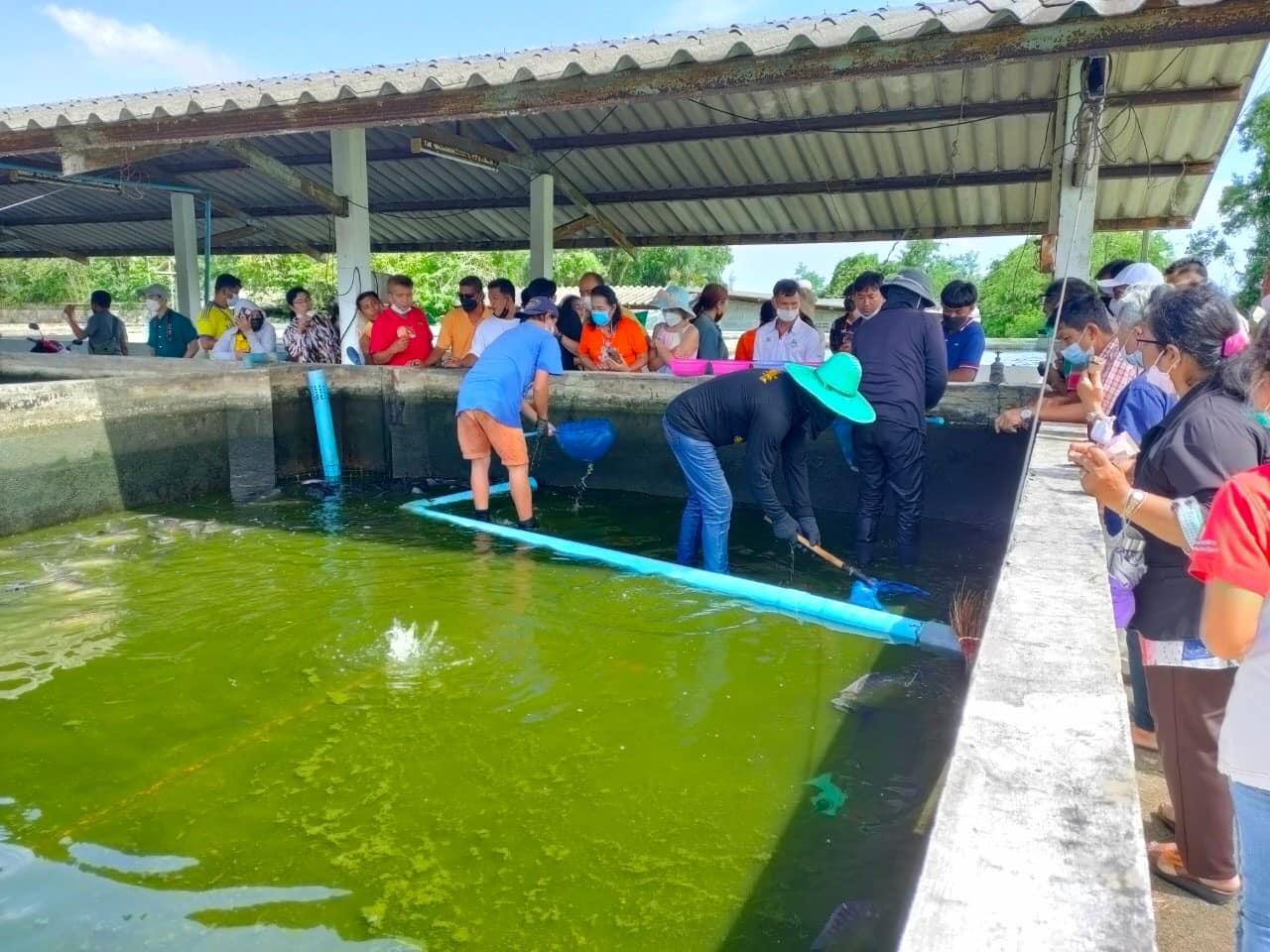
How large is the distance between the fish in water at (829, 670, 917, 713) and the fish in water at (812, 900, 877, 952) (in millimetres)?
1198

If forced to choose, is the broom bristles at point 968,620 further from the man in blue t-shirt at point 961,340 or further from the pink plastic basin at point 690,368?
the pink plastic basin at point 690,368

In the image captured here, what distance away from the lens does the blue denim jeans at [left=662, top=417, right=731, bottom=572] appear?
206 inches

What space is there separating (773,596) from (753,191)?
638 centimetres

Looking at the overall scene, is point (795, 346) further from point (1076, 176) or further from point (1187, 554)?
point (1187, 554)

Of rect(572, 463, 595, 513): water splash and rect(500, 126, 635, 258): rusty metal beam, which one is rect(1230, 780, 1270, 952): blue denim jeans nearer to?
rect(572, 463, 595, 513): water splash

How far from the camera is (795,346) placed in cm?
695

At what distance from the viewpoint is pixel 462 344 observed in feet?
27.0

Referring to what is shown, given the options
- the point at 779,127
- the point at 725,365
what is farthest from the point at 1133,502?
the point at 779,127

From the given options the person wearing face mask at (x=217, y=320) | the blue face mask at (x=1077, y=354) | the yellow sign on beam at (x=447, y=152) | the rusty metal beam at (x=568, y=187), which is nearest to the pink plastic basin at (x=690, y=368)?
the yellow sign on beam at (x=447, y=152)

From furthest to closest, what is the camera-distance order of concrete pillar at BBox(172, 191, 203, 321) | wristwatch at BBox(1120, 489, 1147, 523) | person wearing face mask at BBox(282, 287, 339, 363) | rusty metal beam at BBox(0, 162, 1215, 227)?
concrete pillar at BBox(172, 191, 203, 321) → person wearing face mask at BBox(282, 287, 339, 363) → rusty metal beam at BBox(0, 162, 1215, 227) → wristwatch at BBox(1120, 489, 1147, 523)

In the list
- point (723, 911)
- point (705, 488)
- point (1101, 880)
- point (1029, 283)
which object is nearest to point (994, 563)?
point (705, 488)

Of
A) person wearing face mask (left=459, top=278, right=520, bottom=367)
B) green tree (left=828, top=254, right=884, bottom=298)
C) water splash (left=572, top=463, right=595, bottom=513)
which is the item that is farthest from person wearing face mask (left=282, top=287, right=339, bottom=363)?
green tree (left=828, top=254, right=884, bottom=298)

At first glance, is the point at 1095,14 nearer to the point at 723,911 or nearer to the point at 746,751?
the point at 746,751

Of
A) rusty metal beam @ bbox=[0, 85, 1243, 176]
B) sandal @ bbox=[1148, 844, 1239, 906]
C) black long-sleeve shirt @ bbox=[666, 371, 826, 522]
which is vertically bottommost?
sandal @ bbox=[1148, 844, 1239, 906]
